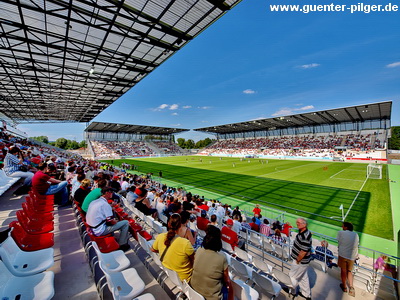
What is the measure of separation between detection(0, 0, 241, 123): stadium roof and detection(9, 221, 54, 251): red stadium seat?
812 centimetres

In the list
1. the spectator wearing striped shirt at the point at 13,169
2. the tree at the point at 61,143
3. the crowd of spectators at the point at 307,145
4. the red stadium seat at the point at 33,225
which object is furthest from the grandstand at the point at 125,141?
the red stadium seat at the point at 33,225

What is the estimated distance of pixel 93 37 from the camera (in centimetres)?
976

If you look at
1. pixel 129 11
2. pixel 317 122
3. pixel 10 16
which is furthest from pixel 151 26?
pixel 317 122

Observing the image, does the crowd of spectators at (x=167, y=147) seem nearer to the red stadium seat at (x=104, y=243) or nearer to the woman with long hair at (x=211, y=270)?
the red stadium seat at (x=104, y=243)

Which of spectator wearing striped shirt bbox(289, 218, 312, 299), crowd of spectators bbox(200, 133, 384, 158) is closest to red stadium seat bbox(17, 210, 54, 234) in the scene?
spectator wearing striped shirt bbox(289, 218, 312, 299)

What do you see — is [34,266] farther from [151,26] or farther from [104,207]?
[151,26]

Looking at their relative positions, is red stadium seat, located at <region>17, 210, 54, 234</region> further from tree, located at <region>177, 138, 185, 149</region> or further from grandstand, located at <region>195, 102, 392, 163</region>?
tree, located at <region>177, 138, 185, 149</region>

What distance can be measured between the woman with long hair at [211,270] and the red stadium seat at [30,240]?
103 inches

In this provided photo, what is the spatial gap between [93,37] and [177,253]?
39.2ft

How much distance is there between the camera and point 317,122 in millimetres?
50469

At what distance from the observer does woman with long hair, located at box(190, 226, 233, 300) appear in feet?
6.82

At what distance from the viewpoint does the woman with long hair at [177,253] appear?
2.37 m

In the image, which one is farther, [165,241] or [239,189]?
[239,189]

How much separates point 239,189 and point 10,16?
691 inches
